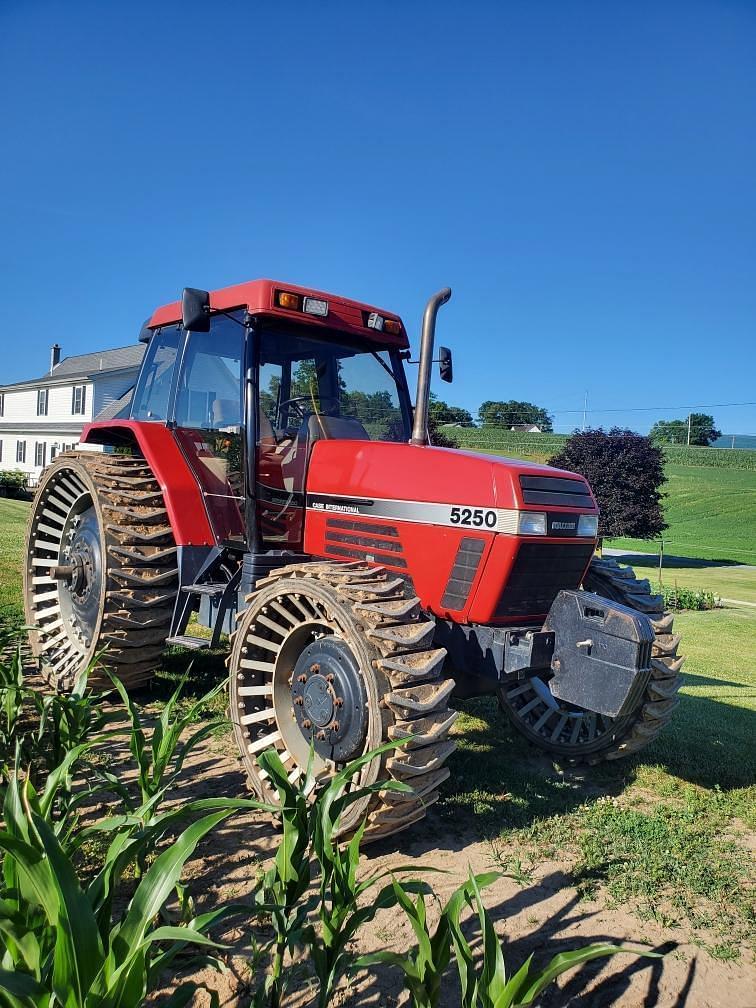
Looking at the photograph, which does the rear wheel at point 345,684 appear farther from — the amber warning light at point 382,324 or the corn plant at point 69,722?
the amber warning light at point 382,324

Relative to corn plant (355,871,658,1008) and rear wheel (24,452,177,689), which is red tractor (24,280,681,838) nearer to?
rear wheel (24,452,177,689)

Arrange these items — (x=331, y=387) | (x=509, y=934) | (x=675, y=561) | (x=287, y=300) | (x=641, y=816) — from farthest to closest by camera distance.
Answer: (x=675, y=561) < (x=331, y=387) < (x=287, y=300) < (x=641, y=816) < (x=509, y=934)

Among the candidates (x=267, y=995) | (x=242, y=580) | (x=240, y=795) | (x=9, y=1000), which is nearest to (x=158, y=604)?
(x=242, y=580)

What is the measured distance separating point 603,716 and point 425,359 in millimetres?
2350

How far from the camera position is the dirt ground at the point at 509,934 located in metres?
2.45

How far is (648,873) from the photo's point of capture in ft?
11.0

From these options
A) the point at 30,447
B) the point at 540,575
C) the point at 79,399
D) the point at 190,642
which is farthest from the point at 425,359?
the point at 30,447

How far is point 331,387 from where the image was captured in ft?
15.9

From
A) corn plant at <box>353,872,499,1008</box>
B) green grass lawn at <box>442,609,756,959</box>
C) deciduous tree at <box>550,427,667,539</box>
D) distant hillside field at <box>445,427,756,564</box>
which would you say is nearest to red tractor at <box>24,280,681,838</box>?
green grass lawn at <box>442,609,756,959</box>

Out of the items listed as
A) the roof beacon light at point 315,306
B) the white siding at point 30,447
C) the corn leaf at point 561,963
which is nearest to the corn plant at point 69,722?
the corn leaf at point 561,963

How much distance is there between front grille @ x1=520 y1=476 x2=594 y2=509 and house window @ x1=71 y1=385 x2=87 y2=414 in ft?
93.8

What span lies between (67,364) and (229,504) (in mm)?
36676

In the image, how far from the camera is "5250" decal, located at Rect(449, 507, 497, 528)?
12.0 feet

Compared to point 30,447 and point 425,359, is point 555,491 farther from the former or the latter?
point 30,447
